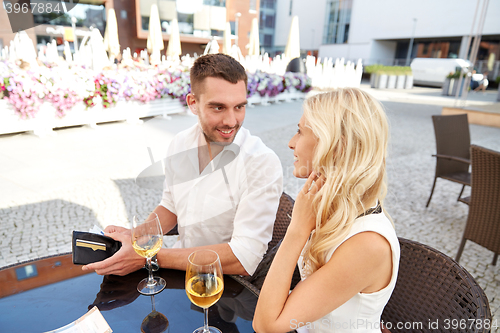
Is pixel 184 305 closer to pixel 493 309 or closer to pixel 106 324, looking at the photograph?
pixel 106 324

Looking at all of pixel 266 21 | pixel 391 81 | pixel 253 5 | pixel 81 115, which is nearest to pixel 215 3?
pixel 253 5

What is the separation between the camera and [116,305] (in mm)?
1162

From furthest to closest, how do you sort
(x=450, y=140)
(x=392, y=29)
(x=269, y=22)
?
(x=269, y=22)
(x=392, y=29)
(x=450, y=140)

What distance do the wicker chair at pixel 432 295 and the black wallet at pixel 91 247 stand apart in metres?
1.27

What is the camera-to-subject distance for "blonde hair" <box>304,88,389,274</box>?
107 cm

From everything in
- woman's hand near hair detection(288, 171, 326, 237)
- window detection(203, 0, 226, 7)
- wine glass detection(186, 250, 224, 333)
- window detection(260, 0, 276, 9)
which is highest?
window detection(260, 0, 276, 9)

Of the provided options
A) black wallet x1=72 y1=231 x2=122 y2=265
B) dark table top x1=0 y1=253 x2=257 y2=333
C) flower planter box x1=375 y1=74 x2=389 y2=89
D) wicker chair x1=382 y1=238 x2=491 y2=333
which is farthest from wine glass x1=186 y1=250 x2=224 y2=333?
flower planter box x1=375 y1=74 x2=389 y2=89

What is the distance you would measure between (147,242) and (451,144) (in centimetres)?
382

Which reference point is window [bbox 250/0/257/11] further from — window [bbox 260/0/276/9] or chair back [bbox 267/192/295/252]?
chair back [bbox 267/192/295/252]

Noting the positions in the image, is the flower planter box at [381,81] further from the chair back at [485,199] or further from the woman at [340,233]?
the woman at [340,233]

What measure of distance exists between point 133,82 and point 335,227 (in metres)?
7.50

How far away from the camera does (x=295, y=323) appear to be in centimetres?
102

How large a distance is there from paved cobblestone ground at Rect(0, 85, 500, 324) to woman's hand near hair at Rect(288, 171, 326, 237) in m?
1.29

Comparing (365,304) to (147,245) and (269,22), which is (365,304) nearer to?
(147,245)
